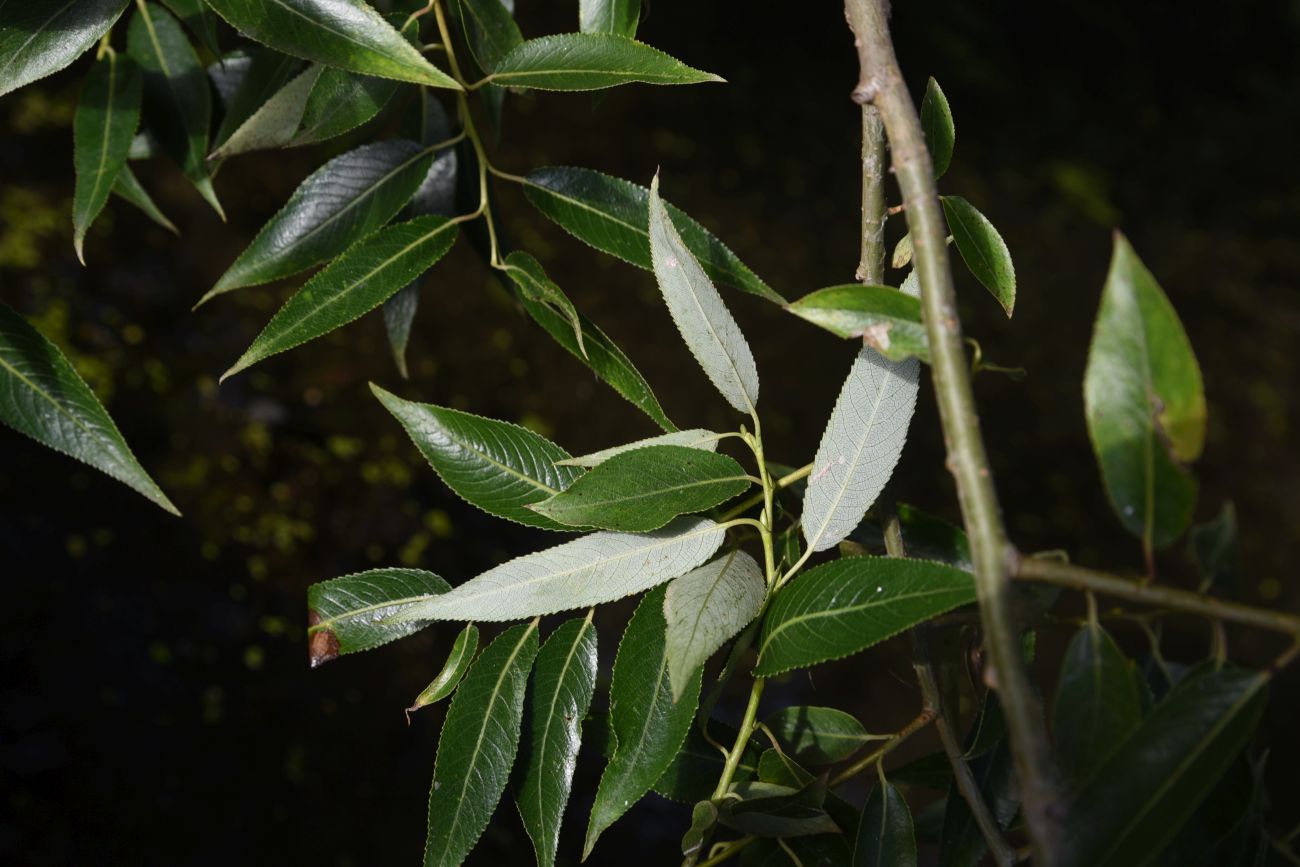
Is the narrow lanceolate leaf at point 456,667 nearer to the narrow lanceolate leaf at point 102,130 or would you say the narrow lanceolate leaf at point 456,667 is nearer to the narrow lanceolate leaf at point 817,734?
the narrow lanceolate leaf at point 817,734

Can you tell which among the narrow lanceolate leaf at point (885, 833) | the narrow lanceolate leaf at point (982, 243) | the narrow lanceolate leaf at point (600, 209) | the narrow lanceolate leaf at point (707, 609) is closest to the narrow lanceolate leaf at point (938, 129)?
the narrow lanceolate leaf at point (982, 243)

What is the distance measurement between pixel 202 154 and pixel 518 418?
170 cm

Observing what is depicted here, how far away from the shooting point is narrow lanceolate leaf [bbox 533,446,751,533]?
518mm

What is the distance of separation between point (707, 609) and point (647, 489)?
68mm

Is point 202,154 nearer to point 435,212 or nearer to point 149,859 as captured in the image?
point 435,212

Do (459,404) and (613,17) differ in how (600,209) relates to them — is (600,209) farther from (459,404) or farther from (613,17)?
(459,404)

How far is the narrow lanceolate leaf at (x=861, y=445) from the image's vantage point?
21.6 inches

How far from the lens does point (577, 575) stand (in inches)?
21.6

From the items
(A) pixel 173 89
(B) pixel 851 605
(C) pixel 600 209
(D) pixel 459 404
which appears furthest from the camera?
(D) pixel 459 404

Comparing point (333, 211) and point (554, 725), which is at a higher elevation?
point (333, 211)

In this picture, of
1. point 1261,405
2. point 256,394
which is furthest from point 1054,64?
point 256,394

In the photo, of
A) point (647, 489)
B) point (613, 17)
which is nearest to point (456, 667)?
point (647, 489)

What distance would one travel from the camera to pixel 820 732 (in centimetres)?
68

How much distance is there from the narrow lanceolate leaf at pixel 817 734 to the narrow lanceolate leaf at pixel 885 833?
0.08m
